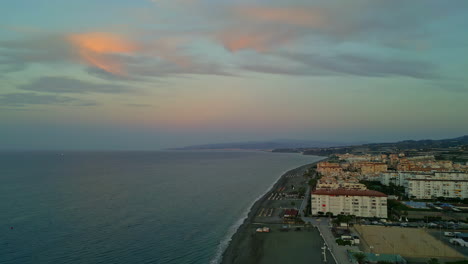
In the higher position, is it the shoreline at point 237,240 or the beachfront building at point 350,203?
the beachfront building at point 350,203

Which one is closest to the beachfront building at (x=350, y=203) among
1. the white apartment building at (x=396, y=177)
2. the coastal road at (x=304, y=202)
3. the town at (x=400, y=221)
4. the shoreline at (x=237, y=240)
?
the town at (x=400, y=221)

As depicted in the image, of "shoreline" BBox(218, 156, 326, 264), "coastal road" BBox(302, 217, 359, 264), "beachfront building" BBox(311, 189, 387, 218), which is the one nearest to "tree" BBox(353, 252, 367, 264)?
"coastal road" BBox(302, 217, 359, 264)

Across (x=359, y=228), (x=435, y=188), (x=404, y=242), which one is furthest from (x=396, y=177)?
(x=404, y=242)

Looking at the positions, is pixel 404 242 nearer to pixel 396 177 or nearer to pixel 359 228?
pixel 359 228

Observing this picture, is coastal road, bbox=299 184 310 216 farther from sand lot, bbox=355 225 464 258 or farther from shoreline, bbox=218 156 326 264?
sand lot, bbox=355 225 464 258

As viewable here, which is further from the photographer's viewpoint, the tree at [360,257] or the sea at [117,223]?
the sea at [117,223]

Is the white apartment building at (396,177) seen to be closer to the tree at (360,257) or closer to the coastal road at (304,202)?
the coastal road at (304,202)

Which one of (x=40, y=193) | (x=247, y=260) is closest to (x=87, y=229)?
(x=247, y=260)
